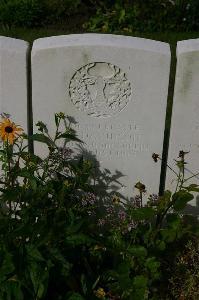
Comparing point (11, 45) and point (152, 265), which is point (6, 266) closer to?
point (152, 265)

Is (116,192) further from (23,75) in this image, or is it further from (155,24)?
(155,24)

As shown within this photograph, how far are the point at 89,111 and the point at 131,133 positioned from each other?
0.31m

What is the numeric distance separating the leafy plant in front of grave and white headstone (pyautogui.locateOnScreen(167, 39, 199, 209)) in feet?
0.26

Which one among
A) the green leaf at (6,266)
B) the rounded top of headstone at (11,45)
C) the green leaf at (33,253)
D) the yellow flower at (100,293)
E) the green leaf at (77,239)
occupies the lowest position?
the yellow flower at (100,293)

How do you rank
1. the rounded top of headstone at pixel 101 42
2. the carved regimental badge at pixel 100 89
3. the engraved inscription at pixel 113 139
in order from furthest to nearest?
the engraved inscription at pixel 113 139
the carved regimental badge at pixel 100 89
the rounded top of headstone at pixel 101 42

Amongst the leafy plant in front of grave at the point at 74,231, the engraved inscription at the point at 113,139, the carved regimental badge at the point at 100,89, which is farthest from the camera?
the engraved inscription at the point at 113,139

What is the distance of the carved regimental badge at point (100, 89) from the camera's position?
3.61 meters

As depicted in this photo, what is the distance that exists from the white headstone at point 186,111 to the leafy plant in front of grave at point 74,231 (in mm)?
79

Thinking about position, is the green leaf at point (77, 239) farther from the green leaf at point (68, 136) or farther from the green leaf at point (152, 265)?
the green leaf at point (68, 136)

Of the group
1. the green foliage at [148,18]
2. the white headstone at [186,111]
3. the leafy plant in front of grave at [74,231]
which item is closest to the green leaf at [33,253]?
the leafy plant in front of grave at [74,231]

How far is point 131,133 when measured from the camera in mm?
3850

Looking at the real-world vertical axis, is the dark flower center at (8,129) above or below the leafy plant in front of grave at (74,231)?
above

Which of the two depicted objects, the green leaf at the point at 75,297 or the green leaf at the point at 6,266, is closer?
the green leaf at the point at 6,266

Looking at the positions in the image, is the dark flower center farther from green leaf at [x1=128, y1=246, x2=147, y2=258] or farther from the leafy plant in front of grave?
green leaf at [x1=128, y1=246, x2=147, y2=258]
